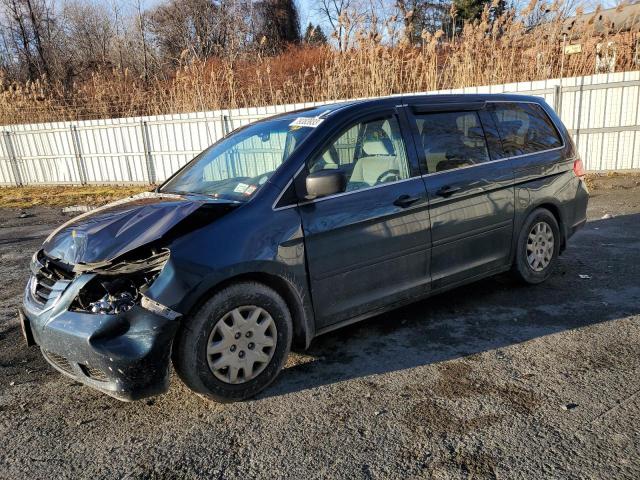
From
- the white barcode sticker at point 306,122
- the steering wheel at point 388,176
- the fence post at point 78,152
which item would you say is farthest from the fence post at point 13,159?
the steering wheel at point 388,176

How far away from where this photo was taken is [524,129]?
4719mm

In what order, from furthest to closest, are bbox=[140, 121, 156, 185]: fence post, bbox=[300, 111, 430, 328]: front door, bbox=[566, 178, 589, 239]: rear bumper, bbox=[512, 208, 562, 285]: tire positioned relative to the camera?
bbox=[140, 121, 156, 185]: fence post, bbox=[566, 178, 589, 239]: rear bumper, bbox=[512, 208, 562, 285]: tire, bbox=[300, 111, 430, 328]: front door

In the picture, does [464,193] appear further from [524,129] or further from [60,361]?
[60,361]

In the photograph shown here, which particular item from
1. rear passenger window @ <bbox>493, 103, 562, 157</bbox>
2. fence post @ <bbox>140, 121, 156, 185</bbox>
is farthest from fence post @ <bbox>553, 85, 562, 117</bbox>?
fence post @ <bbox>140, 121, 156, 185</bbox>

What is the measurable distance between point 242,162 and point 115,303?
1.51 m

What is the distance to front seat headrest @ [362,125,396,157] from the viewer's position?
3650mm

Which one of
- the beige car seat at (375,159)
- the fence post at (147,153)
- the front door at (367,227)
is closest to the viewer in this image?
the front door at (367,227)

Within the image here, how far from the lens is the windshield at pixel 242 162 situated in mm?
3396

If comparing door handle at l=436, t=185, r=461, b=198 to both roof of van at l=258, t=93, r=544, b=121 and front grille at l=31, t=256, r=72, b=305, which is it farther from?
front grille at l=31, t=256, r=72, b=305

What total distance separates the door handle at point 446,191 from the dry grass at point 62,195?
1009 cm

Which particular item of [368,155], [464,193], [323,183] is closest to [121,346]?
[323,183]

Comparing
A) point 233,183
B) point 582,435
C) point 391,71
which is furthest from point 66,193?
point 582,435

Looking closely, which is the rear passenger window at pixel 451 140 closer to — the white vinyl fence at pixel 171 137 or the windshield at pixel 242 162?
the windshield at pixel 242 162

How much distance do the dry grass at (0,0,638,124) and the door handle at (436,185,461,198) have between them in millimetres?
9530
